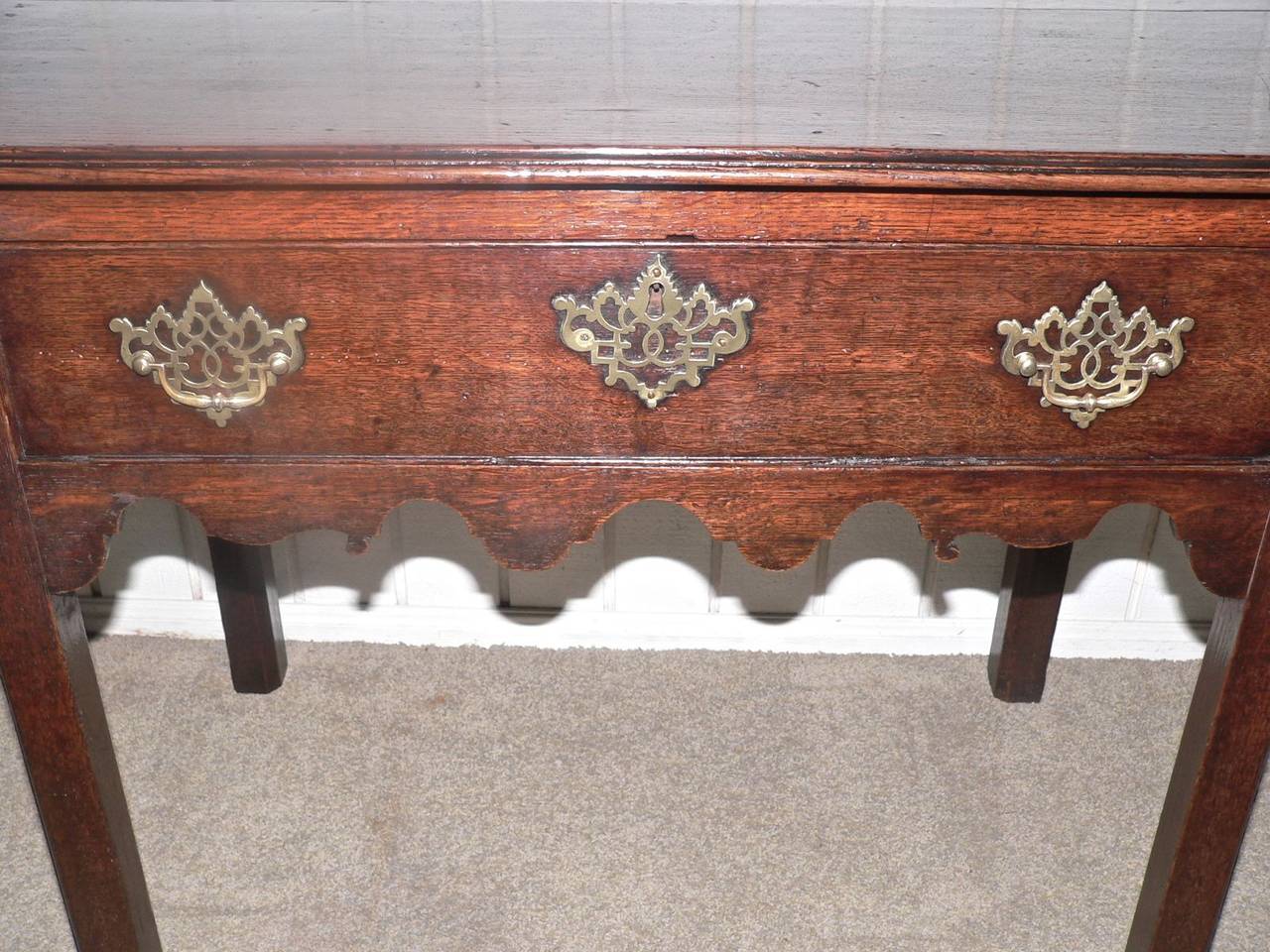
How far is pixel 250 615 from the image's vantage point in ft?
4.60

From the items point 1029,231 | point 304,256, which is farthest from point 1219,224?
point 304,256

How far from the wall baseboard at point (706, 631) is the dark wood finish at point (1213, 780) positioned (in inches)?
24.0

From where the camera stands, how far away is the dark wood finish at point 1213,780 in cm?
85

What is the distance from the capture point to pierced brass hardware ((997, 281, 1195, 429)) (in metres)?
0.73

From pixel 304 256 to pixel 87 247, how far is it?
0.44 ft

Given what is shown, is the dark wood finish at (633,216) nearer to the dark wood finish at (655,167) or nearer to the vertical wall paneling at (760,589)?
the dark wood finish at (655,167)

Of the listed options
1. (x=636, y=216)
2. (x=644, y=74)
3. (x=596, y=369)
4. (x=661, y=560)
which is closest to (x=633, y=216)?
(x=636, y=216)

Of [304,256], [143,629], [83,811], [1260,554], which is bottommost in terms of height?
[143,629]

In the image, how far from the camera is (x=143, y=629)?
1610mm

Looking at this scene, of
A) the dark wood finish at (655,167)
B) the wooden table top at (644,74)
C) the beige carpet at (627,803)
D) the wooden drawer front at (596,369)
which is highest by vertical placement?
the wooden table top at (644,74)

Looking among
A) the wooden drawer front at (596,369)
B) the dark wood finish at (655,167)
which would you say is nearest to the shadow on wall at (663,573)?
the wooden drawer front at (596,369)

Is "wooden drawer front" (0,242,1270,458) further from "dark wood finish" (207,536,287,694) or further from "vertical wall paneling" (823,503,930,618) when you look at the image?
"vertical wall paneling" (823,503,930,618)

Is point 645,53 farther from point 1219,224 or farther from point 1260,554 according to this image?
point 1260,554

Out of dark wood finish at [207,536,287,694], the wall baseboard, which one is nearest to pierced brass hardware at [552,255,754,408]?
dark wood finish at [207,536,287,694]
